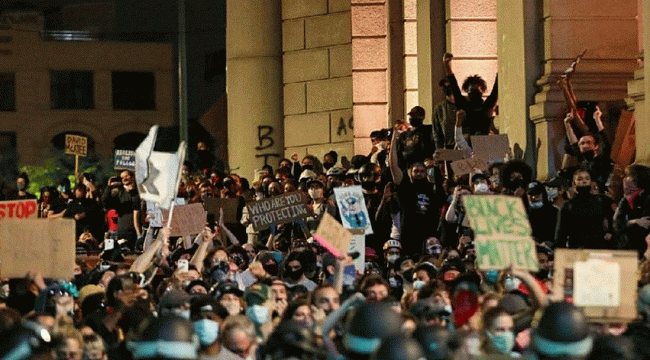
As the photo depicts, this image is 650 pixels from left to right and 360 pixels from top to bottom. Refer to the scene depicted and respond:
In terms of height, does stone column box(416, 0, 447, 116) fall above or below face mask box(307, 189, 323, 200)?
above

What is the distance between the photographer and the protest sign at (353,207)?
59.8 feet

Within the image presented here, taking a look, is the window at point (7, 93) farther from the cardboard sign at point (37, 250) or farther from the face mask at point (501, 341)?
the face mask at point (501, 341)

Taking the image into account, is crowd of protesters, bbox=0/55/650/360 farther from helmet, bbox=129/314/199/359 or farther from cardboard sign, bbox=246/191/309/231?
cardboard sign, bbox=246/191/309/231

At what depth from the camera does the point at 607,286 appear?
11.6m

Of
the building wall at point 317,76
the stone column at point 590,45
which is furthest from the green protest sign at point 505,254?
the building wall at point 317,76

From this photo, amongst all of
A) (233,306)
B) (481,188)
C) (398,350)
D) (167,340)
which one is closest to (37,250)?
(233,306)

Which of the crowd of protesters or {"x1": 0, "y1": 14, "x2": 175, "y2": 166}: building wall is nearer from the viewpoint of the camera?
the crowd of protesters

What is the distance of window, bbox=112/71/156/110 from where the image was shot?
3312 inches

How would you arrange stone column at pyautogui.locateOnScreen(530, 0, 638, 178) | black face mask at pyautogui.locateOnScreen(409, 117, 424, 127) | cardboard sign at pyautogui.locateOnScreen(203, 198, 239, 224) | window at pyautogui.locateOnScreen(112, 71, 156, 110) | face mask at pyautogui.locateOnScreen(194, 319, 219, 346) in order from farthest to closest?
window at pyautogui.locateOnScreen(112, 71, 156, 110), cardboard sign at pyautogui.locateOnScreen(203, 198, 239, 224), black face mask at pyautogui.locateOnScreen(409, 117, 424, 127), stone column at pyautogui.locateOnScreen(530, 0, 638, 178), face mask at pyautogui.locateOnScreen(194, 319, 219, 346)

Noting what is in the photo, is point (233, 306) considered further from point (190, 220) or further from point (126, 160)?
point (126, 160)

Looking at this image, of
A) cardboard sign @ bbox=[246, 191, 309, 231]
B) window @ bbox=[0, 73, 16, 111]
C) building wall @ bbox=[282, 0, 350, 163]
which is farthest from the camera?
window @ bbox=[0, 73, 16, 111]

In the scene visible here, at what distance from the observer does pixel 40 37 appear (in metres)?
82.6

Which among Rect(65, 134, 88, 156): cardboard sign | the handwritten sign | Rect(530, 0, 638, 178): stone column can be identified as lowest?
the handwritten sign

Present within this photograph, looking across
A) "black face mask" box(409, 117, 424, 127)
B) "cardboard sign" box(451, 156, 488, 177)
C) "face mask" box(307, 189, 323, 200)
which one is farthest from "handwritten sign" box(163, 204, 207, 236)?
"black face mask" box(409, 117, 424, 127)
